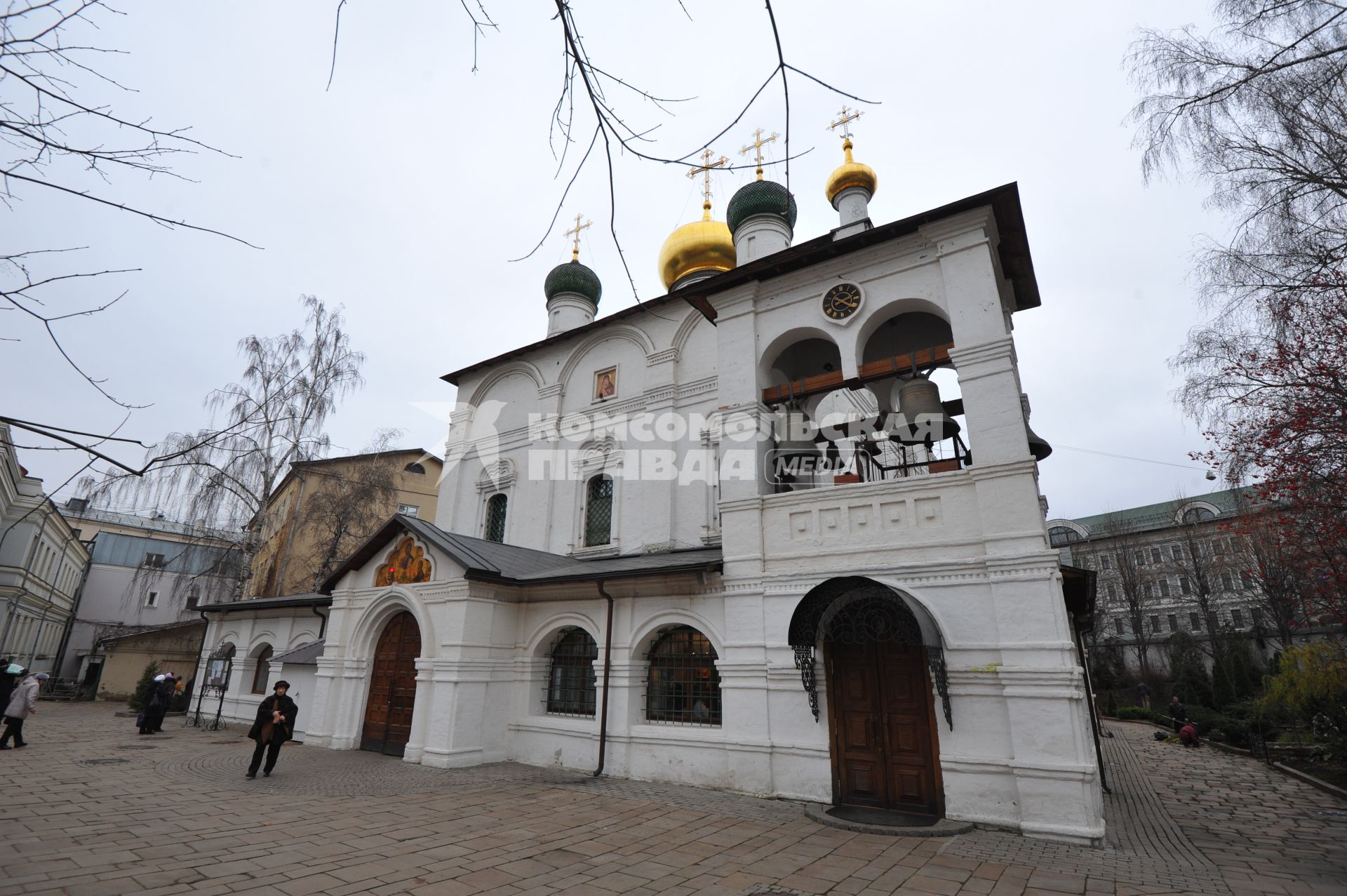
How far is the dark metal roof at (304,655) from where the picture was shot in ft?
43.1

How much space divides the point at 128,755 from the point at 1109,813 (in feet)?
45.5

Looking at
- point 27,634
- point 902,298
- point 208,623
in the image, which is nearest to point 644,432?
point 902,298

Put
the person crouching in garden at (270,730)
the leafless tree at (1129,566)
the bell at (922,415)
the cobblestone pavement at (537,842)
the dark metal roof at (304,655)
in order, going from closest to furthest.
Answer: the cobblestone pavement at (537,842), the bell at (922,415), the person crouching in garden at (270,730), the dark metal roof at (304,655), the leafless tree at (1129,566)

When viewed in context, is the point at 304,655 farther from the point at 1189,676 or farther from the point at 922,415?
the point at 1189,676

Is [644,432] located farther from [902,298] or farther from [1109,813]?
[1109,813]

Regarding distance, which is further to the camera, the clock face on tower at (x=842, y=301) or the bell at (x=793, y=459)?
the bell at (x=793, y=459)

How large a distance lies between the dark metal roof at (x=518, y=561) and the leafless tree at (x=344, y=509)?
28.0 feet

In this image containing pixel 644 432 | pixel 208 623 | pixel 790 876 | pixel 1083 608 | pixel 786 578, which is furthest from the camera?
pixel 208 623

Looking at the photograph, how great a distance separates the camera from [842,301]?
9.39 m

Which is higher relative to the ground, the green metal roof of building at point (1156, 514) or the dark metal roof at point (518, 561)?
the green metal roof of building at point (1156, 514)

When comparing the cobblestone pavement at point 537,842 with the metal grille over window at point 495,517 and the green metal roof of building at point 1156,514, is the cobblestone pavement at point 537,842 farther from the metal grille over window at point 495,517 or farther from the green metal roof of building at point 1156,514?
the green metal roof of building at point 1156,514

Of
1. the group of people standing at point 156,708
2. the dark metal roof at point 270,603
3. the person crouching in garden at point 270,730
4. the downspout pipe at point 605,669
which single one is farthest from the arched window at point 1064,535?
the group of people standing at point 156,708

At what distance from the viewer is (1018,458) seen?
7.35 metres

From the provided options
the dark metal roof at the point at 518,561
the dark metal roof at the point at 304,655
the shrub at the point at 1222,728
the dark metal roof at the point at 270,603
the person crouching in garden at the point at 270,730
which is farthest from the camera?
the shrub at the point at 1222,728
